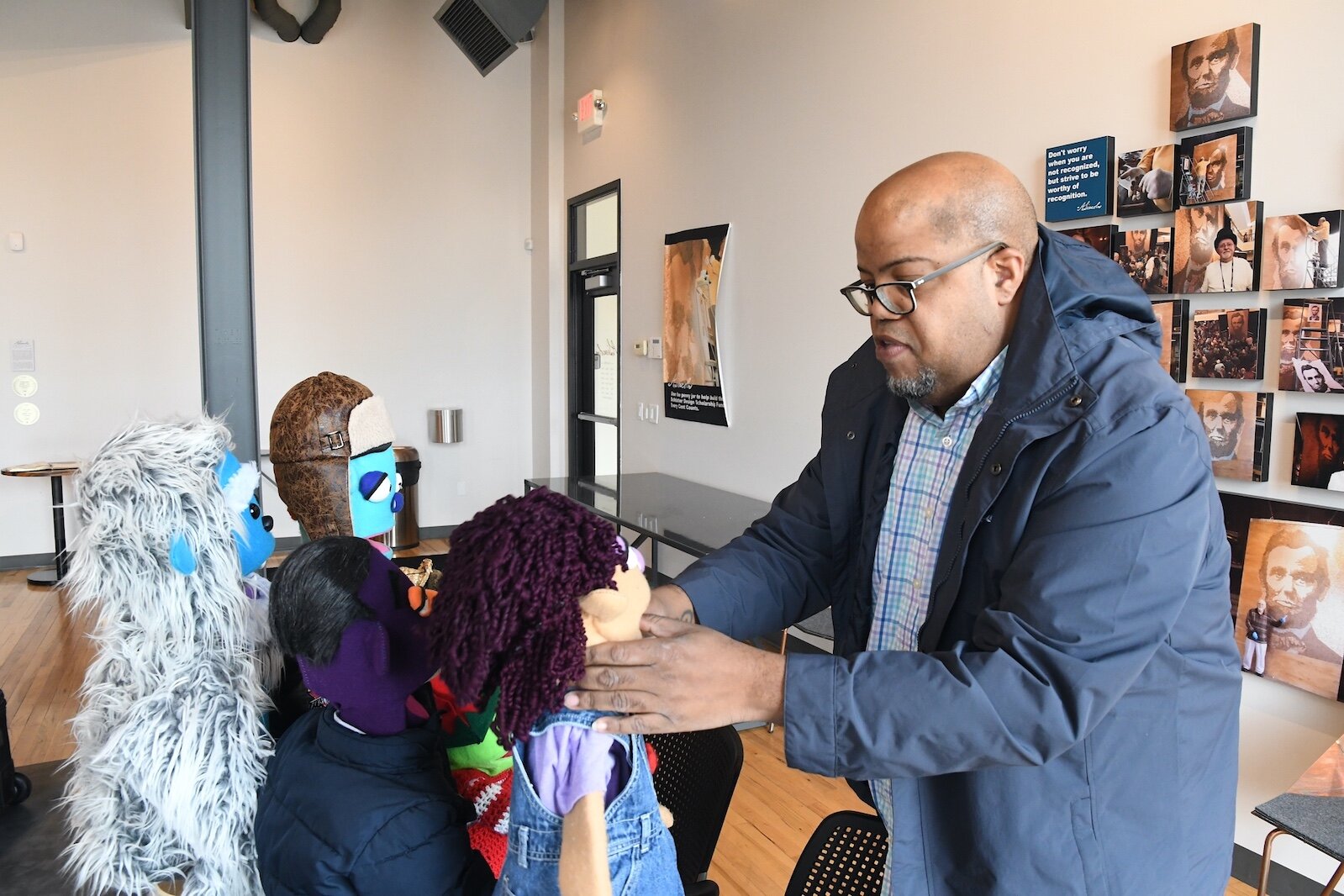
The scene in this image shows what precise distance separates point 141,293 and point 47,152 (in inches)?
40.4

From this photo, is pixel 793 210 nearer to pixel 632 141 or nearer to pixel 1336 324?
pixel 632 141

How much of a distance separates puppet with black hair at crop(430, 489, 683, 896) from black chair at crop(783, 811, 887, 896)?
18.1 inches

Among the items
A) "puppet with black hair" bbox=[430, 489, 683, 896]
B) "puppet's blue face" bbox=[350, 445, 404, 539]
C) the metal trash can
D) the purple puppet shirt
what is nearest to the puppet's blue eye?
"puppet's blue face" bbox=[350, 445, 404, 539]

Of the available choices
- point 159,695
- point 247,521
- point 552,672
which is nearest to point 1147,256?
point 552,672

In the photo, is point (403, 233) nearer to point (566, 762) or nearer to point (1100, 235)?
point (1100, 235)

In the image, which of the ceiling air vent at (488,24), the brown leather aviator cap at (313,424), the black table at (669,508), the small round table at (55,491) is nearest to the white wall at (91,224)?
the small round table at (55,491)

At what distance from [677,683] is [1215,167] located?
225 cm

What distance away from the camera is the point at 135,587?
1.22 m

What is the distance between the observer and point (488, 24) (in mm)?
5828

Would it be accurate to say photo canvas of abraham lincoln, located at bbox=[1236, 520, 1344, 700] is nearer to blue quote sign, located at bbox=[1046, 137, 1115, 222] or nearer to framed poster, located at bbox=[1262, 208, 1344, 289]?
framed poster, located at bbox=[1262, 208, 1344, 289]

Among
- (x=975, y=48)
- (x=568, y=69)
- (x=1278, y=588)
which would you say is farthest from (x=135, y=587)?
(x=568, y=69)

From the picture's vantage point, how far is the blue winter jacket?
36.7 inches

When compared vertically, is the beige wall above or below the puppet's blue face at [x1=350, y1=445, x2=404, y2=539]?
above

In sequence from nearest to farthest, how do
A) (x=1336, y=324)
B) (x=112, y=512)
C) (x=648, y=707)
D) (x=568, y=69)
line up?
1. (x=648, y=707)
2. (x=112, y=512)
3. (x=1336, y=324)
4. (x=568, y=69)
